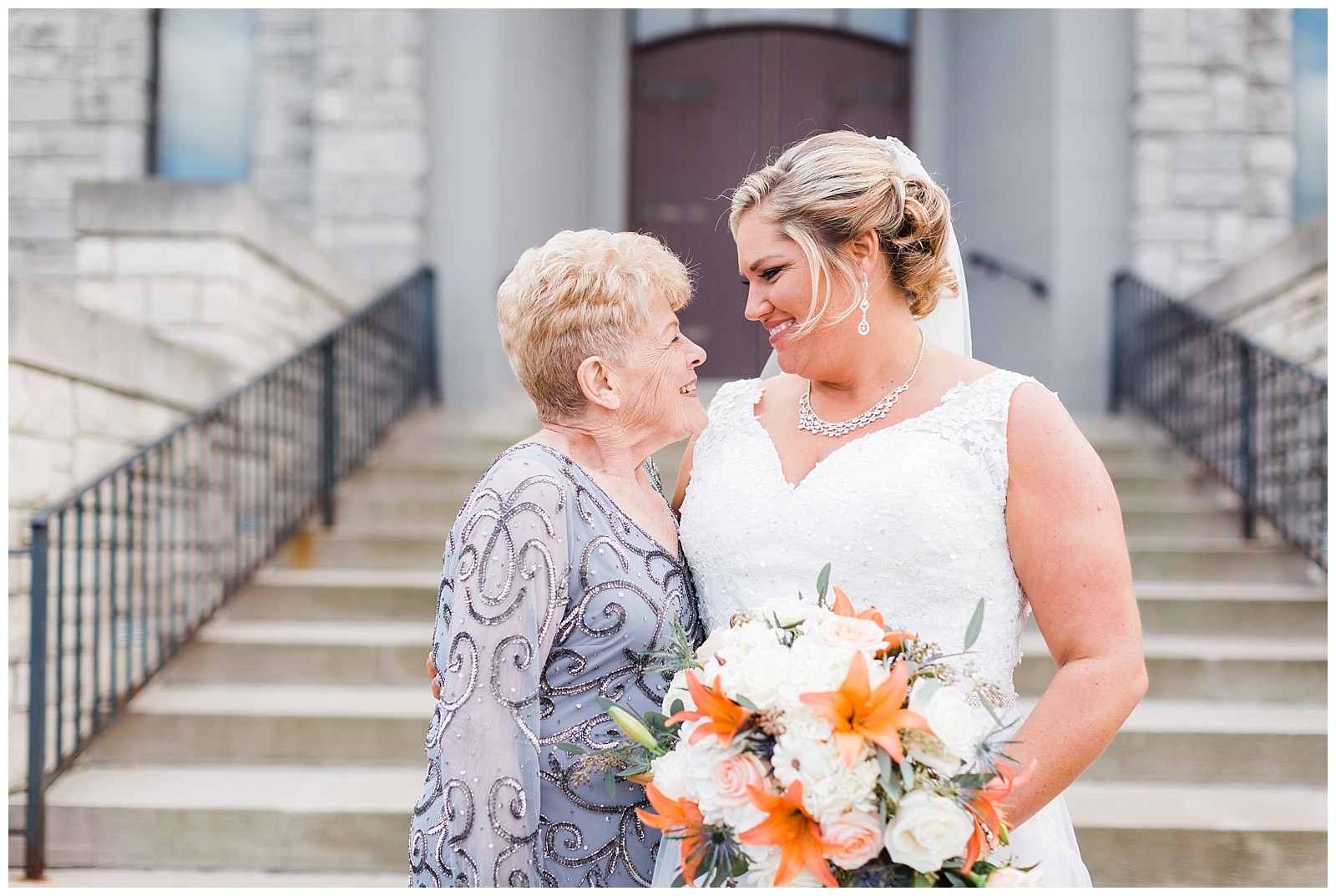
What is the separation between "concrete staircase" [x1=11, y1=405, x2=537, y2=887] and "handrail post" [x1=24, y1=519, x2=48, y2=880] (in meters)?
0.09

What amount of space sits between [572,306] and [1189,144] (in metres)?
6.84

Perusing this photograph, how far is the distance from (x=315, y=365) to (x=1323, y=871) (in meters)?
5.49

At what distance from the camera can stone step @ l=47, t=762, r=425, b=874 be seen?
11.4ft

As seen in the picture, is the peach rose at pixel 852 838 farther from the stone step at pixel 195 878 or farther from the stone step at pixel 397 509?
the stone step at pixel 397 509

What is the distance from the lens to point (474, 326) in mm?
7184

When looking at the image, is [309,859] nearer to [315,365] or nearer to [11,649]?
[11,649]

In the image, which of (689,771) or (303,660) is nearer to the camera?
(689,771)

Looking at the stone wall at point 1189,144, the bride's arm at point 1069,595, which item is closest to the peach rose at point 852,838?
the bride's arm at point 1069,595

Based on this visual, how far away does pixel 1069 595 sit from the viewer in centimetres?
156

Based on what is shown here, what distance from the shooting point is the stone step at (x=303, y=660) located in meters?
4.46

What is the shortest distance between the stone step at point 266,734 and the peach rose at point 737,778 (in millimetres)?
3019

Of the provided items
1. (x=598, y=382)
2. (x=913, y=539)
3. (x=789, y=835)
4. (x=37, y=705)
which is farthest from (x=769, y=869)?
(x=37, y=705)

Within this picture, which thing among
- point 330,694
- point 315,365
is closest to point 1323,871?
point 330,694

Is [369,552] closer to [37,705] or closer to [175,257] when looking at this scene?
[175,257]
